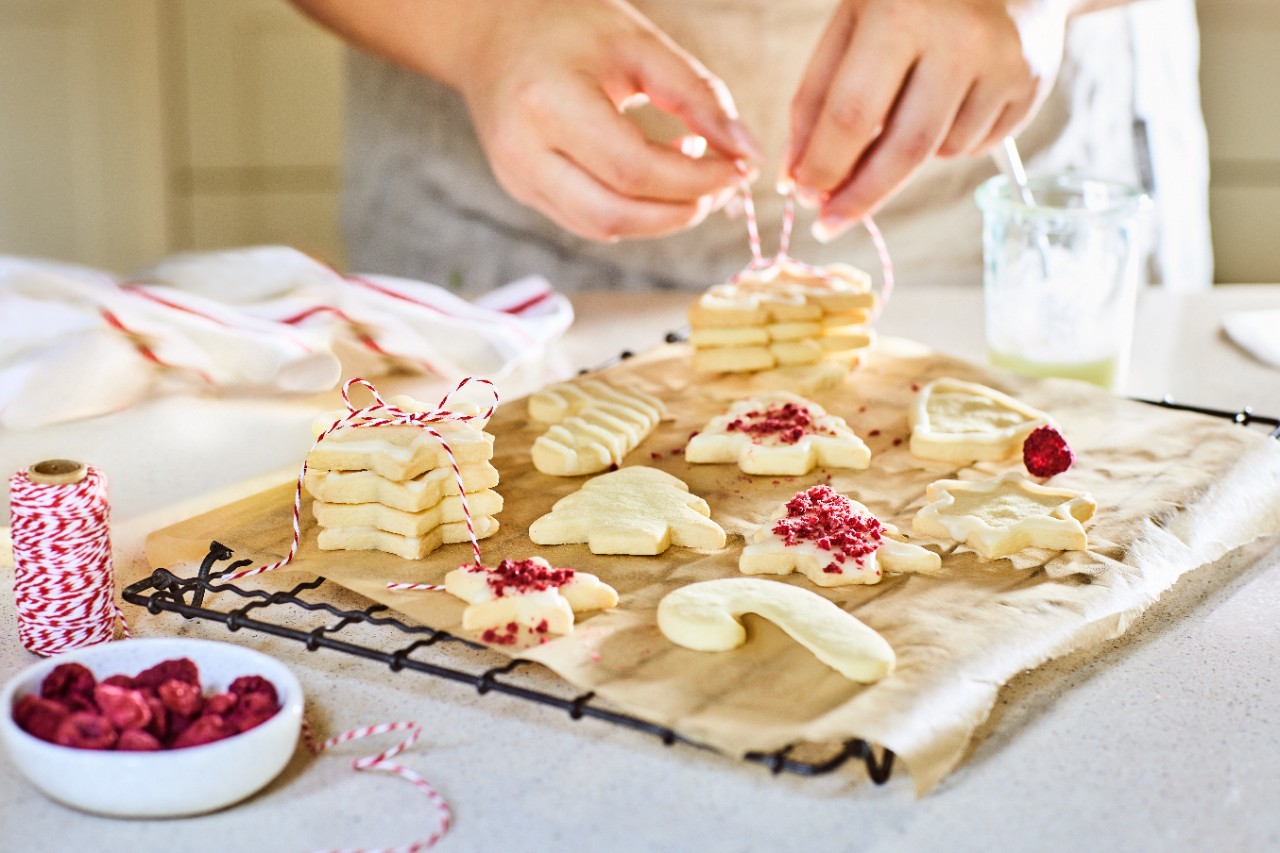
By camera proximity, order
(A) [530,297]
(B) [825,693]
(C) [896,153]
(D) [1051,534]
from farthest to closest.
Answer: (A) [530,297] → (C) [896,153] → (D) [1051,534] → (B) [825,693]

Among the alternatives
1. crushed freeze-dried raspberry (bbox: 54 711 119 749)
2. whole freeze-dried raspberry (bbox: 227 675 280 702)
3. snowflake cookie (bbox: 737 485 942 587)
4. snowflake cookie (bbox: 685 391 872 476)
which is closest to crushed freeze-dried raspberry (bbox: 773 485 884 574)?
snowflake cookie (bbox: 737 485 942 587)

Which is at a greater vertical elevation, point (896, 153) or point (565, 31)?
point (565, 31)

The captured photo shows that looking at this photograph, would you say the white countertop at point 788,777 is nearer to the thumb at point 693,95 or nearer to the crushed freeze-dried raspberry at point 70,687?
the crushed freeze-dried raspberry at point 70,687

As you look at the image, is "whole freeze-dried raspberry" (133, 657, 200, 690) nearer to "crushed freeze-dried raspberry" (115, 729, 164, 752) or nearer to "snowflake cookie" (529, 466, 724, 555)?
"crushed freeze-dried raspberry" (115, 729, 164, 752)

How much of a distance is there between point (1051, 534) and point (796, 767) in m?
0.41

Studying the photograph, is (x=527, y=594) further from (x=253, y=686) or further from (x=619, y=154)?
(x=619, y=154)

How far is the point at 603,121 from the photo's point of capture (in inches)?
56.9

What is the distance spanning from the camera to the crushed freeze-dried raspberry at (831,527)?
40.6 inches

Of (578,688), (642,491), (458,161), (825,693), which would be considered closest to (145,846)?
(578,688)

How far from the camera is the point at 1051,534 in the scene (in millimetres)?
1066

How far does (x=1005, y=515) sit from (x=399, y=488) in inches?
21.0

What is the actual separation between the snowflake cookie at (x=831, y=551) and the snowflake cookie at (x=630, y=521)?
0.06 metres

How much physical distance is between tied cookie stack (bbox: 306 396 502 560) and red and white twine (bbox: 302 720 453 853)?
0.23 m

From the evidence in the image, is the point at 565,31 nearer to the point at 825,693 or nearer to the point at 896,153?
the point at 896,153
